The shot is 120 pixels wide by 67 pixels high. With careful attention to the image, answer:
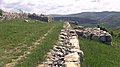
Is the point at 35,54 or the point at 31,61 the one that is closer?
the point at 31,61

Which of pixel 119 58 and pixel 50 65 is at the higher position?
pixel 50 65

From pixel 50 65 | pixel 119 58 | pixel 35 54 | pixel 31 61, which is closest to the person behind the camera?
pixel 50 65

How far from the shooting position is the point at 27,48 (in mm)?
39594

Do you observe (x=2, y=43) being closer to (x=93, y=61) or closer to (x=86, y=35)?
(x=93, y=61)

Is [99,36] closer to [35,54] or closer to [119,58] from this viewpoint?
[119,58]

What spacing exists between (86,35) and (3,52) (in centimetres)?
3590

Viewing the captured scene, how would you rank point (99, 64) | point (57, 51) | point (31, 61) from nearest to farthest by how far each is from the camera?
point (31, 61)
point (57, 51)
point (99, 64)

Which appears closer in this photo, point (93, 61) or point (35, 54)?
point (35, 54)

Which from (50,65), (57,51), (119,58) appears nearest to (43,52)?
(57,51)

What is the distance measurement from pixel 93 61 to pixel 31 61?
1421 centimetres

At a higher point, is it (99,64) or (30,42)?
(30,42)

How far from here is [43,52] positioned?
37.0 meters

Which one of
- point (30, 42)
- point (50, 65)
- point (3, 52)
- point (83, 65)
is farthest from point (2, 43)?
point (50, 65)


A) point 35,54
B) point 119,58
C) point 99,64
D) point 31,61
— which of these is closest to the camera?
point 31,61
